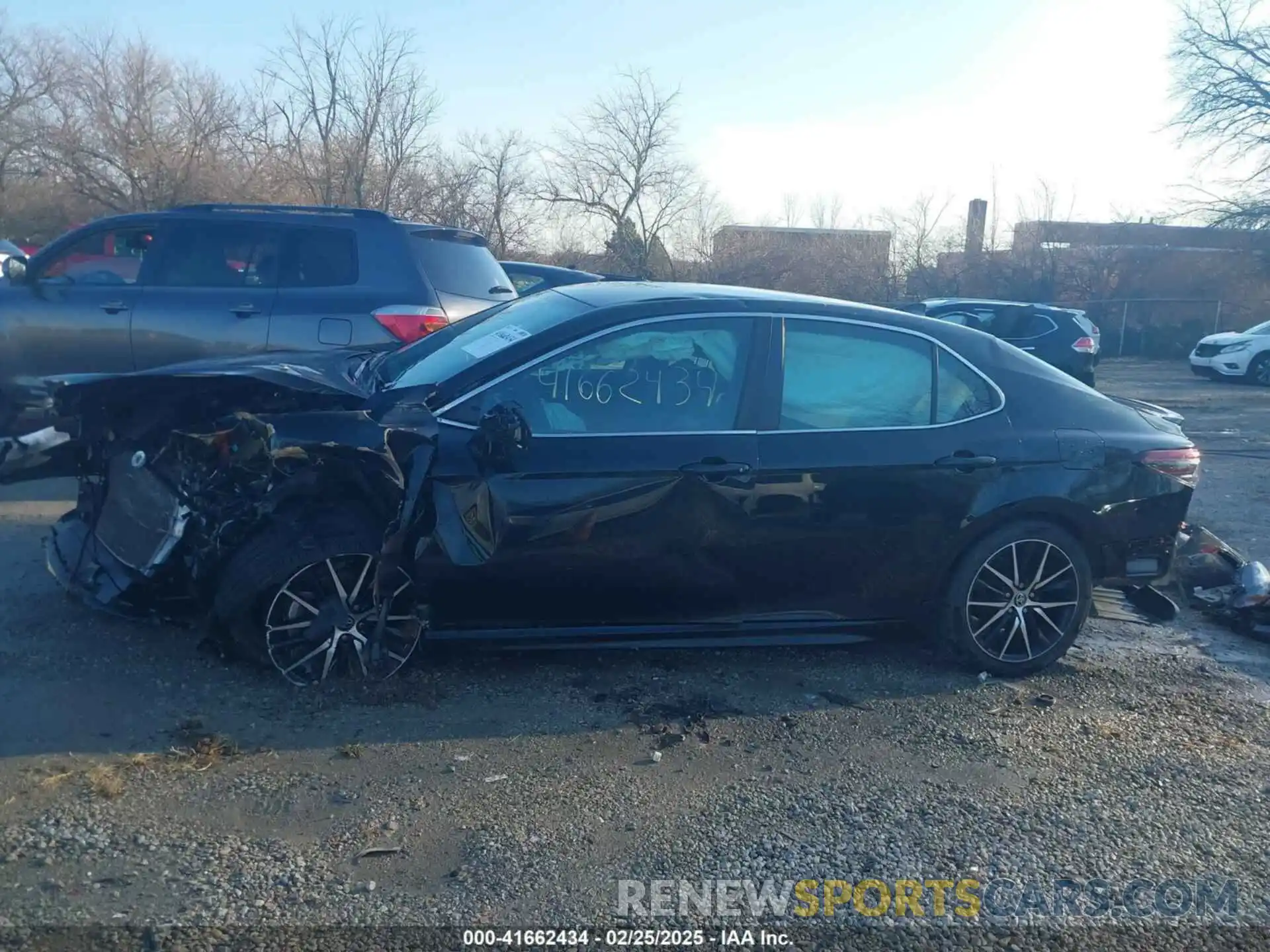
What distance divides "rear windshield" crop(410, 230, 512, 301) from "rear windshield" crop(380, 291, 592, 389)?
2.53 m

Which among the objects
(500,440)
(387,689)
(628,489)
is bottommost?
(387,689)

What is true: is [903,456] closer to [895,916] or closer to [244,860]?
[895,916]

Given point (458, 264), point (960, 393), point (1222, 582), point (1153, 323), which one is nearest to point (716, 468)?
point (960, 393)

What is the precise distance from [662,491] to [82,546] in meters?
2.63

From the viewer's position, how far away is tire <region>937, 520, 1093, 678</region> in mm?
4961

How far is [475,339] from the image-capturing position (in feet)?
16.7

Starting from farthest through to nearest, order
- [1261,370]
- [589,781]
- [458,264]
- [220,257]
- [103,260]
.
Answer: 1. [1261,370]
2. [458,264]
3. [103,260]
4. [220,257]
5. [589,781]

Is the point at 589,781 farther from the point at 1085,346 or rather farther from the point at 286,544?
the point at 1085,346

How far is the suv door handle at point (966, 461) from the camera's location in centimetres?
486

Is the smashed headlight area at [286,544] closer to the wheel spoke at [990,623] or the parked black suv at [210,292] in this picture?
the wheel spoke at [990,623]

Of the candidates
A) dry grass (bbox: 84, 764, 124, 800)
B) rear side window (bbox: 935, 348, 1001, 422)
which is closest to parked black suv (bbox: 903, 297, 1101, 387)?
rear side window (bbox: 935, 348, 1001, 422)

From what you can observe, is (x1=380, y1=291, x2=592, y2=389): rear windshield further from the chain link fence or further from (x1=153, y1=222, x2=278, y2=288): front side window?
the chain link fence

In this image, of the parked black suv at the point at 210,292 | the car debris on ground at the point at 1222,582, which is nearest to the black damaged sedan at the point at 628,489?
the car debris on ground at the point at 1222,582

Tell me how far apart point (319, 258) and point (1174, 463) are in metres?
5.77
